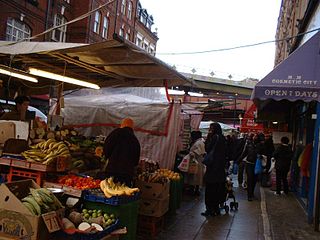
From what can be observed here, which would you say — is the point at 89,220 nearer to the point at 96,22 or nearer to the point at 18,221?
the point at 18,221

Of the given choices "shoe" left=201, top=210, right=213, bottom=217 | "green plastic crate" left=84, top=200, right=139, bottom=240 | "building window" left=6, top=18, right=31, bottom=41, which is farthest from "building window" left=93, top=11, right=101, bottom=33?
"green plastic crate" left=84, top=200, right=139, bottom=240

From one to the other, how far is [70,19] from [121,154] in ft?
95.6

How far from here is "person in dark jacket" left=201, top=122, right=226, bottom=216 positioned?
8.91 metres

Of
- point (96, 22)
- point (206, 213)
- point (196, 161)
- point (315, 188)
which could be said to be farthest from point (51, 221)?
point (96, 22)

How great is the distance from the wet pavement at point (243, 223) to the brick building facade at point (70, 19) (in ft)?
36.6

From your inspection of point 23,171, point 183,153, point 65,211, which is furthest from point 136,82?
point 65,211

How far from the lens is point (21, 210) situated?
442cm

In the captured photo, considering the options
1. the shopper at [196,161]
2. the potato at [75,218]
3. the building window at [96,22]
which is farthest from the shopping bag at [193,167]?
the building window at [96,22]

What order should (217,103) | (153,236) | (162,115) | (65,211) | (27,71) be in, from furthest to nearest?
(217,103)
(162,115)
(27,71)
(153,236)
(65,211)

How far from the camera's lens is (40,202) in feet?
15.2

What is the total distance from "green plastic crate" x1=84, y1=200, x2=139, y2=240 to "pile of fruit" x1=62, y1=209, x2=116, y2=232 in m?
0.08

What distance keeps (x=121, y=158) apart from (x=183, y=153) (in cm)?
620

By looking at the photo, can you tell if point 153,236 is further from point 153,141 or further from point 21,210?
point 153,141

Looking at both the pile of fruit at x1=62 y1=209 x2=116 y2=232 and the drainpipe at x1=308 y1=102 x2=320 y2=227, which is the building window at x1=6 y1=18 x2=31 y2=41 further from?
the pile of fruit at x1=62 y1=209 x2=116 y2=232
